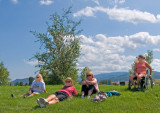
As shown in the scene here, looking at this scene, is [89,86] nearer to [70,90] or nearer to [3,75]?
[70,90]

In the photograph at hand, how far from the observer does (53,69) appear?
1330 inches

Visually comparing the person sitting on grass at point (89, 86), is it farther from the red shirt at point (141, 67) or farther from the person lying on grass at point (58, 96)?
the red shirt at point (141, 67)

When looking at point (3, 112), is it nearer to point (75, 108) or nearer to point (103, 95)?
point (75, 108)

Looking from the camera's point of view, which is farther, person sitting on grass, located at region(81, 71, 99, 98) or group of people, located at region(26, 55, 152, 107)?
person sitting on grass, located at region(81, 71, 99, 98)

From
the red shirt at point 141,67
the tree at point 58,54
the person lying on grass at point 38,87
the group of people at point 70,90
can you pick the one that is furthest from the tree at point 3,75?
the red shirt at point 141,67

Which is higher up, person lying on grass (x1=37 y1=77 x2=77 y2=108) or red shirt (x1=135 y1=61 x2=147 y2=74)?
red shirt (x1=135 y1=61 x2=147 y2=74)

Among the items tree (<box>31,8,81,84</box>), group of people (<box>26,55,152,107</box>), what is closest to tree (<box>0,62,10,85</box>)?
tree (<box>31,8,81,84</box>)

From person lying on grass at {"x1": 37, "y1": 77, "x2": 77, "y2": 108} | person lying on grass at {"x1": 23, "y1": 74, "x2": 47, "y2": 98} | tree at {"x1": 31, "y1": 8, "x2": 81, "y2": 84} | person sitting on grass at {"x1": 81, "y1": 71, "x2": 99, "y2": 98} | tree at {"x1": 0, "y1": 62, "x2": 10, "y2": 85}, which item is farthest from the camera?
tree at {"x1": 0, "y1": 62, "x2": 10, "y2": 85}

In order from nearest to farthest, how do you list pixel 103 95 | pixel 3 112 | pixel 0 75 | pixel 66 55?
pixel 3 112 → pixel 103 95 → pixel 66 55 → pixel 0 75

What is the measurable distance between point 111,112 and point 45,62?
28338mm

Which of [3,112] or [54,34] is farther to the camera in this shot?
[54,34]

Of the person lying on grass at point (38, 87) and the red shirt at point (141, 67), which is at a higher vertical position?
the red shirt at point (141, 67)

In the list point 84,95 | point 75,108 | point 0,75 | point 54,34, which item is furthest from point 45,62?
point 0,75

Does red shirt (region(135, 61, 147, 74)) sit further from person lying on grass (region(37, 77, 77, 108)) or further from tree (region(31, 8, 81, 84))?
tree (region(31, 8, 81, 84))
